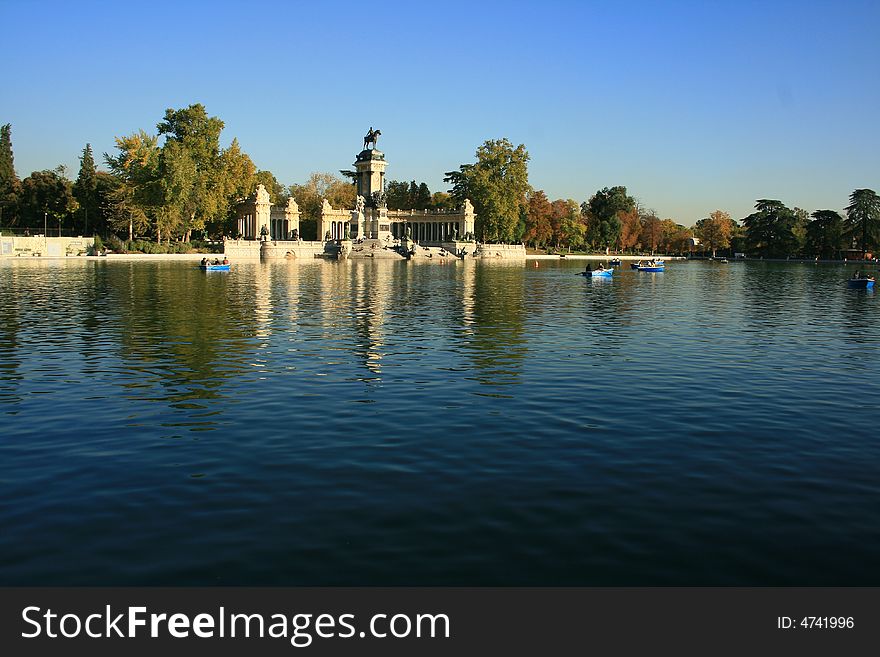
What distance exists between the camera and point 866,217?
176m

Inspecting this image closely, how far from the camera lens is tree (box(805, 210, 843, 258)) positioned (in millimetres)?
179500

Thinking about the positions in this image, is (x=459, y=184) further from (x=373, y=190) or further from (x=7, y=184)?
(x=7, y=184)

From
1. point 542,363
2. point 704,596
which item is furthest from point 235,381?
point 704,596

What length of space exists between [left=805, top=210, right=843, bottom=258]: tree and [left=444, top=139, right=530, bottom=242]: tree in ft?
243

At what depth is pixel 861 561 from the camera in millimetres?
9898

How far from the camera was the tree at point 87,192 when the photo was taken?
420 ft

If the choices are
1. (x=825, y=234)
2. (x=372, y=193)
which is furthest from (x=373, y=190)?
(x=825, y=234)

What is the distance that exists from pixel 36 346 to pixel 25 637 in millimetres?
21752

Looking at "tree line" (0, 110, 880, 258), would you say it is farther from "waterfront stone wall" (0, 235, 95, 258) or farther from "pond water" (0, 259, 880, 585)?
"pond water" (0, 259, 880, 585)

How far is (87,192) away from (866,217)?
165233 millimetres

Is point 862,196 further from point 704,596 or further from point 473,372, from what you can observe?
point 704,596

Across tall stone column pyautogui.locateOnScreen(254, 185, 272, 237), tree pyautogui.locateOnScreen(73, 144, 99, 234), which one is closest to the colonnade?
tall stone column pyautogui.locateOnScreen(254, 185, 272, 237)

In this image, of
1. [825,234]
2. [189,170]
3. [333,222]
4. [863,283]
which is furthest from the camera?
[825,234]

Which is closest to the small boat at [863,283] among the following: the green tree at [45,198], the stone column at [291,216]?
the stone column at [291,216]
